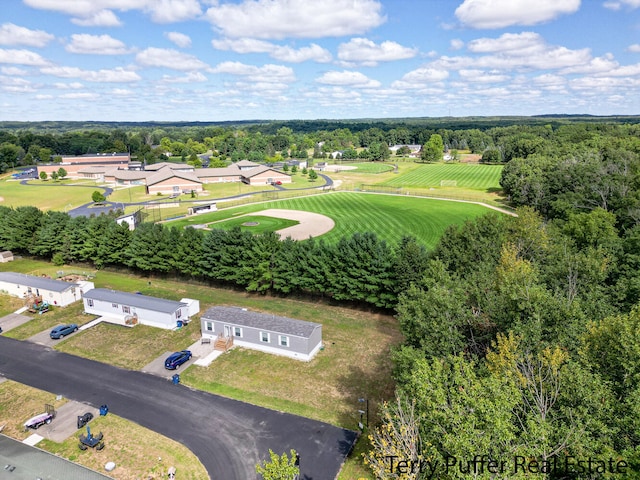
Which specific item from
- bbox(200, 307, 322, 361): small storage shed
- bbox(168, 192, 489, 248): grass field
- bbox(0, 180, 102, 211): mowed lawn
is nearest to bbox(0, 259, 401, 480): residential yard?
bbox(200, 307, 322, 361): small storage shed

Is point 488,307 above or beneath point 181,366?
above

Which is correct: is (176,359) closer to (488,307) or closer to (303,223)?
(488,307)

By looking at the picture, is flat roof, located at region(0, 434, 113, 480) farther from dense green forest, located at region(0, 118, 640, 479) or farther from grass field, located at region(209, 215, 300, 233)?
grass field, located at region(209, 215, 300, 233)

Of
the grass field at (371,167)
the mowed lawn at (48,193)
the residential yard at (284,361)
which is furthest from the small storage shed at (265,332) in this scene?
the grass field at (371,167)

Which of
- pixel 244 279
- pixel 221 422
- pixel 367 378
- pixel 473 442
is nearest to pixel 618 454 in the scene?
pixel 473 442

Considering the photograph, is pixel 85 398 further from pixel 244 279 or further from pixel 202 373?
pixel 244 279

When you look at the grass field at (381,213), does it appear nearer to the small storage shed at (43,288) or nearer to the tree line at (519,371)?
the tree line at (519,371)

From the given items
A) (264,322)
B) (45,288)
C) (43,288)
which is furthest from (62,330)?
(264,322)
